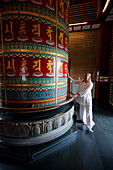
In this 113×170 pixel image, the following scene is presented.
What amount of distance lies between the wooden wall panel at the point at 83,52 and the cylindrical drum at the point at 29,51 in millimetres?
5165

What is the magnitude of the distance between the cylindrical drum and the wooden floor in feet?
3.64

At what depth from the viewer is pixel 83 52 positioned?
703 cm

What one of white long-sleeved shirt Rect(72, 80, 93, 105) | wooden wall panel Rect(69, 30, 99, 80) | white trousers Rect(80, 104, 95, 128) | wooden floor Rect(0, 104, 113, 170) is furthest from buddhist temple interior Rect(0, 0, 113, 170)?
wooden wall panel Rect(69, 30, 99, 80)

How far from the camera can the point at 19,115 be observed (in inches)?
76.2

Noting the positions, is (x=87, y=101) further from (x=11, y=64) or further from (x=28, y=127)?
(x=11, y=64)

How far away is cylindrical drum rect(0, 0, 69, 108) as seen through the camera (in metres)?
1.79

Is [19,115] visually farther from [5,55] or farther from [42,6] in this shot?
[42,6]

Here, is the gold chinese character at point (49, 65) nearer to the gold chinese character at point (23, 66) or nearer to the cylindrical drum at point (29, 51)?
the cylindrical drum at point (29, 51)

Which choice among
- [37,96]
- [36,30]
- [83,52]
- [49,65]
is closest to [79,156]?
[37,96]

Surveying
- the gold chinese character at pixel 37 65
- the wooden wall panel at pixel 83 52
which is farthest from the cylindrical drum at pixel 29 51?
the wooden wall panel at pixel 83 52

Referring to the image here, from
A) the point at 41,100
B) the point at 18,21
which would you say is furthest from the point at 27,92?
the point at 18,21

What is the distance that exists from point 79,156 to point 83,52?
6.98 meters

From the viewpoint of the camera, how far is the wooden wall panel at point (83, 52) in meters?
6.83

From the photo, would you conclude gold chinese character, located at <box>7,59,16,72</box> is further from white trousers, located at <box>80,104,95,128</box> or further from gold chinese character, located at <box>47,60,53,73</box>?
white trousers, located at <box>80,104,95,128</box>
